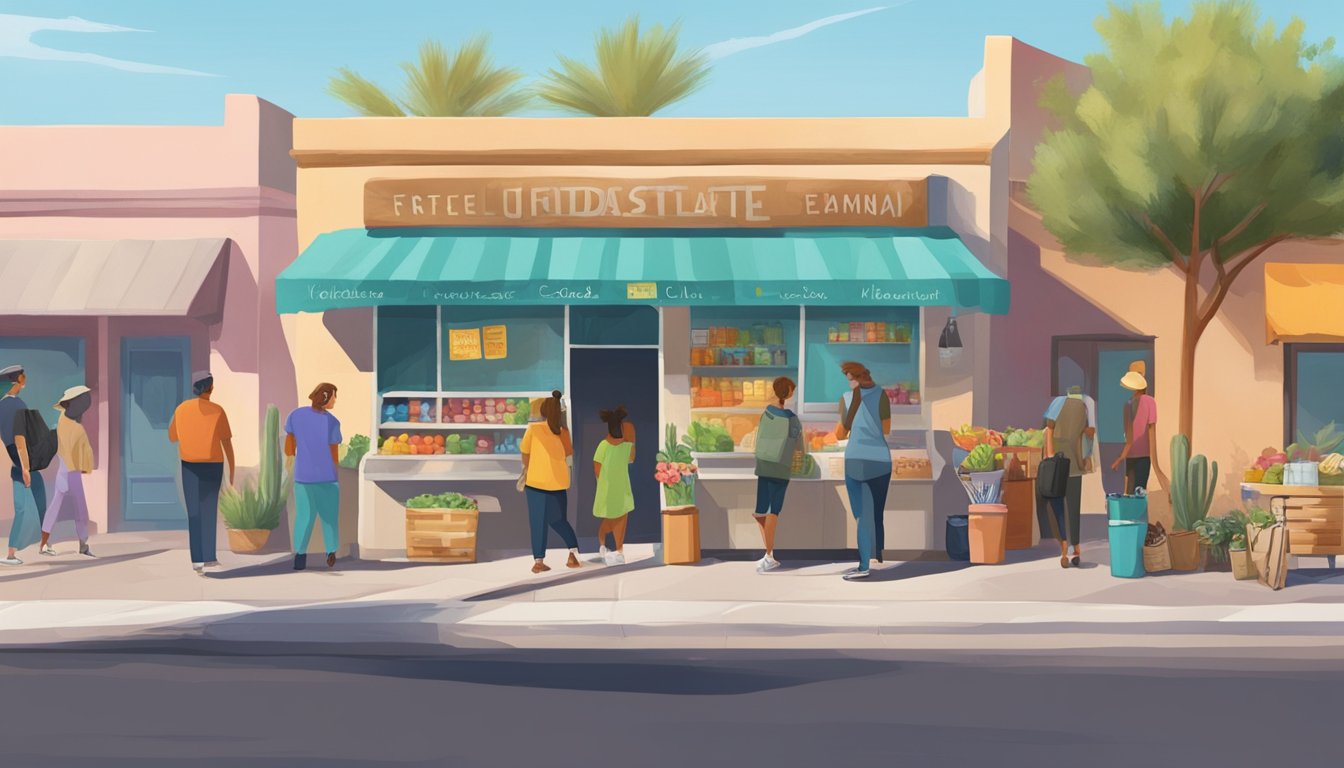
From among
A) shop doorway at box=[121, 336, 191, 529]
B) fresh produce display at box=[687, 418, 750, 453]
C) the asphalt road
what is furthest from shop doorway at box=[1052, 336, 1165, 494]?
shop doorway at box=[121, 336, 191, 529]

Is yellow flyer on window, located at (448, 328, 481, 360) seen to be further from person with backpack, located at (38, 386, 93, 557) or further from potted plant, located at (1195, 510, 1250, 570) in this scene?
potted plant, located at (1195, 510, 1250, 570)

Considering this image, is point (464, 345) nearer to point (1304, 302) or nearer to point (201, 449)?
point (201, 449)

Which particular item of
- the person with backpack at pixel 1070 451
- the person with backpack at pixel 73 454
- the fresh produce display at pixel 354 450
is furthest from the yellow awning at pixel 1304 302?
the person with backpack at pixel 73 454

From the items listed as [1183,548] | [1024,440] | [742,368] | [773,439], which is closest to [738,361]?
[742,368]

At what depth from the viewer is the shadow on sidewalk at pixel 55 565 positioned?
1328 centimetres

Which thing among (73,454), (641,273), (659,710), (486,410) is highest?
(641,273)

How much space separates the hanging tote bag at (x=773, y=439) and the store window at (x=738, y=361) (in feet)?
5.21

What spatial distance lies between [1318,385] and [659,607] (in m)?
10.9

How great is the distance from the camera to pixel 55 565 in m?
14.0

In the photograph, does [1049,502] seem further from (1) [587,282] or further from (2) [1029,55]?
(2) [1029,55]

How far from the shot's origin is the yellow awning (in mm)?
16719

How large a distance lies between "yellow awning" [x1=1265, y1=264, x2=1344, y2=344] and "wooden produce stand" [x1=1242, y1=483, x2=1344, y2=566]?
357cm

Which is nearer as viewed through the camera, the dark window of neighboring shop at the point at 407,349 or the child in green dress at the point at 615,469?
the child in green dress at the point at 615,469

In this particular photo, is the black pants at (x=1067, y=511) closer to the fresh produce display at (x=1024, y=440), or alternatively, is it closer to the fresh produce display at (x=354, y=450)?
the fresh produce display at (x=1024, y=440)
